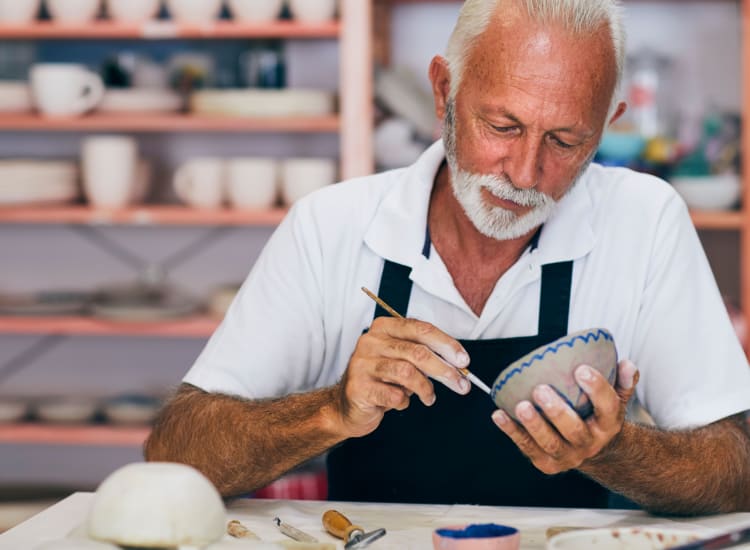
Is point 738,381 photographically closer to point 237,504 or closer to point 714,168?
point 237,504

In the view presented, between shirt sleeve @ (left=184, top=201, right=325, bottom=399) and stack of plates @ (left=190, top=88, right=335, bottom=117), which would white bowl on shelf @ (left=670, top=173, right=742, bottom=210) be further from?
shirt sleeve @ (left=184, top=201, right=325, bottom=399)

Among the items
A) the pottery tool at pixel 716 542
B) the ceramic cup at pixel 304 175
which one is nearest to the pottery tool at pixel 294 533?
the pottery tool at pixel 716 542

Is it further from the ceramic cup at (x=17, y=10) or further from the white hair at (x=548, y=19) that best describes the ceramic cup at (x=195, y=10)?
the white hair at (x=548, y=19)

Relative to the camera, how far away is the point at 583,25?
63.7 inches

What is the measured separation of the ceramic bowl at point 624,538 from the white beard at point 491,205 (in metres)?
0.62

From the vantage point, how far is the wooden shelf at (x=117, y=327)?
11.0 ft

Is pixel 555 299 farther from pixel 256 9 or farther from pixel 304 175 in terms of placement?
pixel 256 9

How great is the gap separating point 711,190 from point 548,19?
177 cm

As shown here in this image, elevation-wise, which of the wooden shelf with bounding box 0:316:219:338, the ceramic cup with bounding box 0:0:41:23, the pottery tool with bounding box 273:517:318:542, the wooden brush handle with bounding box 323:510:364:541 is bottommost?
the wooden shelf with bounding box 0:316:219:338

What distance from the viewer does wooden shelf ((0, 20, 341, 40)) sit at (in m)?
3.26

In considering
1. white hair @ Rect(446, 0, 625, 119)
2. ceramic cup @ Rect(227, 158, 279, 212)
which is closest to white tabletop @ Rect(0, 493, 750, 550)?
white hair @ Rect(446, 0, 625, 119)

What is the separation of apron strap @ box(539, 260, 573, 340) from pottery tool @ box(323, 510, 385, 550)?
530 millimetres

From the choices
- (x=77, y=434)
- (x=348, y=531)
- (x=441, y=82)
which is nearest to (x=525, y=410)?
(x=348, y=531)

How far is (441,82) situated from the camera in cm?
181
